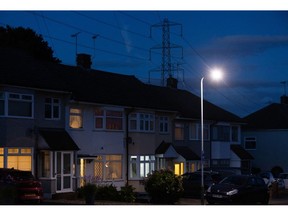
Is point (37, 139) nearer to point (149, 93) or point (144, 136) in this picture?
point (144, 136)

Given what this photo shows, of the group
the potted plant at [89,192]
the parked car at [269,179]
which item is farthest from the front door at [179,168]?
the potted plant at [89,192]

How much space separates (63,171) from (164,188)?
6.92 metres

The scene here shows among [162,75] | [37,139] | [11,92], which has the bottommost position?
[37,139]

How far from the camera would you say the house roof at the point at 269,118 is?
7812 cm

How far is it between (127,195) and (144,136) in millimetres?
13255

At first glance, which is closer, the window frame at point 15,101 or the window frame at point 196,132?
the window frame at point 15,101

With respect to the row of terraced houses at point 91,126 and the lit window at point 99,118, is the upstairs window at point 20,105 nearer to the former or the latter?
the row of terraced houses at point 91,126

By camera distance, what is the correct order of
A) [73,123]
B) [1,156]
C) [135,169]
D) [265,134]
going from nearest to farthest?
[1,156]
[73,123]
[135,169]
[265,134]

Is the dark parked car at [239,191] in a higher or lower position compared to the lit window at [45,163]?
lower

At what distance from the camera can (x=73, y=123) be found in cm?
4312

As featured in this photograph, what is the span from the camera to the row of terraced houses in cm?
3841

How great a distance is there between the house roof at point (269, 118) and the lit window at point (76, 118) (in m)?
35.8

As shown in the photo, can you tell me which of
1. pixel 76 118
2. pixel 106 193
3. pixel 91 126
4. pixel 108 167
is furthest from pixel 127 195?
pixel 108 167

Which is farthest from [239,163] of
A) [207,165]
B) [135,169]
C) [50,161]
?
[50,161]
